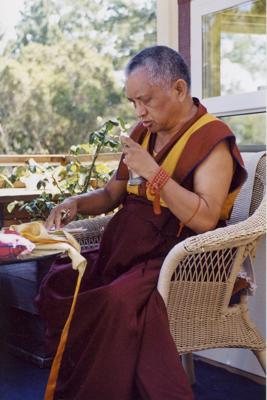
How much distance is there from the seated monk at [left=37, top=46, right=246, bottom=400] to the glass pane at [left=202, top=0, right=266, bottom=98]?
55 centimetres

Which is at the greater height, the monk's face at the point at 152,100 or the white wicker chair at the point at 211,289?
the monk's face at the point at 152,100

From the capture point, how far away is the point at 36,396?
7.89ft

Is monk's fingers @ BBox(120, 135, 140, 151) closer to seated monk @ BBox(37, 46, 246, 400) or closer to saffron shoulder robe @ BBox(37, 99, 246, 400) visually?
seated monk @ BBox(37, 46, 246, 400)

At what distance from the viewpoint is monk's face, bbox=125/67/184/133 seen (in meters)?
2.07

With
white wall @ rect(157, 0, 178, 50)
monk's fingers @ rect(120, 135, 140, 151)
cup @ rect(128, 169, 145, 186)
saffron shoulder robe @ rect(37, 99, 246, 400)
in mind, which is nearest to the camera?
saffron shoulder robe @ rect(37, 99, 246, 400)

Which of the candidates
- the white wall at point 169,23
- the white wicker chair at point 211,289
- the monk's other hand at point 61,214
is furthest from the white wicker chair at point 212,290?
the white wall at point 169,23

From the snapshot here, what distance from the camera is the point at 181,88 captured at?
2.11 metres

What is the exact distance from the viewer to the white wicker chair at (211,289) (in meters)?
1.86

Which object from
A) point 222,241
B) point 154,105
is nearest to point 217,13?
point 154,105

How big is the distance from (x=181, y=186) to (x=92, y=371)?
0.59 meters

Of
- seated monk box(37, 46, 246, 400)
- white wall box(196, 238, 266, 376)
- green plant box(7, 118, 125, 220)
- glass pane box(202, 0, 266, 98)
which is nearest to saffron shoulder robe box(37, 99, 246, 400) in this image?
seated monk box(37, 46, 246, 400)

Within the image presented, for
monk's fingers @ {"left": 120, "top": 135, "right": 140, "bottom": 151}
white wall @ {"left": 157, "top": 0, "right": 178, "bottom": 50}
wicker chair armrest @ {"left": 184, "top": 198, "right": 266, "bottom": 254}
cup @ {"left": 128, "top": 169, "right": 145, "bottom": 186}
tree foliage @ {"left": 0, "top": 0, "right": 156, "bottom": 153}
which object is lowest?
tree foliage @ {"left": 0, "top": 0, "right": 156, "bottom": 153}

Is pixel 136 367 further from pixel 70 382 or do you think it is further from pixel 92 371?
pixel 70 382

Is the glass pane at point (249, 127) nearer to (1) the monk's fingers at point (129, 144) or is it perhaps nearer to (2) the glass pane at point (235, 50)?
(2) the glass pane at point (235, 50)
